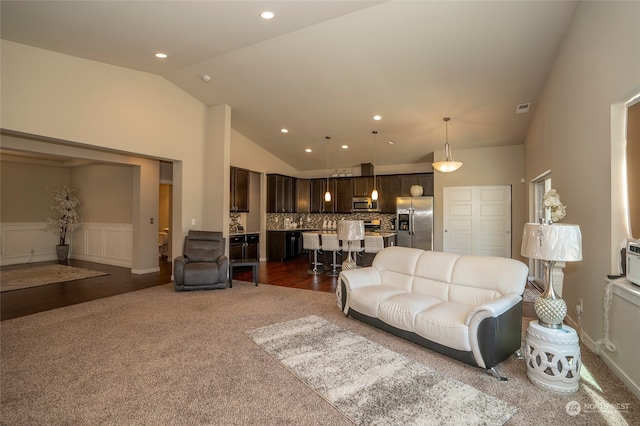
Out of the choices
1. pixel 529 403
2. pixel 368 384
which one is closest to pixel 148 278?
pixel 368 384

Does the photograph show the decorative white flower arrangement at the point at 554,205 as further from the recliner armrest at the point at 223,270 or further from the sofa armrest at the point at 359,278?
the recliner armrest at the point at 223,270

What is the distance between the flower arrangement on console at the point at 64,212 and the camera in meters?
7.99

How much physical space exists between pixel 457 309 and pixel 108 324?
379 cm

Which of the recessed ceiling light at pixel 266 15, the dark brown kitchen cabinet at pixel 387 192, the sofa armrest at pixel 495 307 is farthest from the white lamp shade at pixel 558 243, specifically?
the dark brown kitchen cabinet at pixel 387 192

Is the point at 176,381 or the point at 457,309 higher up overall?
the point at 457,309

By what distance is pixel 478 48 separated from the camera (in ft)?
13.3

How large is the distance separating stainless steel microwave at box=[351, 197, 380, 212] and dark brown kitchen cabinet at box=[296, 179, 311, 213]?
146 cm

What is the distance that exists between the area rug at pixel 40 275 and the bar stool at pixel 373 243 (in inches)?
214

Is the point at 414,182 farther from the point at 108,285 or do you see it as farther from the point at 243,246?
the point at 108,285

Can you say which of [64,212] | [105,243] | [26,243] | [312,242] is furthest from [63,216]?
[312,242]

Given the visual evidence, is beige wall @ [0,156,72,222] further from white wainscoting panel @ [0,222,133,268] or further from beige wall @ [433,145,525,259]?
beige wall @ [433,145,525,259]

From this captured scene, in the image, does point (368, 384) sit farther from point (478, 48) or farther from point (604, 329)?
point (478, 48)

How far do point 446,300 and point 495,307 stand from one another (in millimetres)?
798

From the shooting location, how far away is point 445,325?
2646mm
